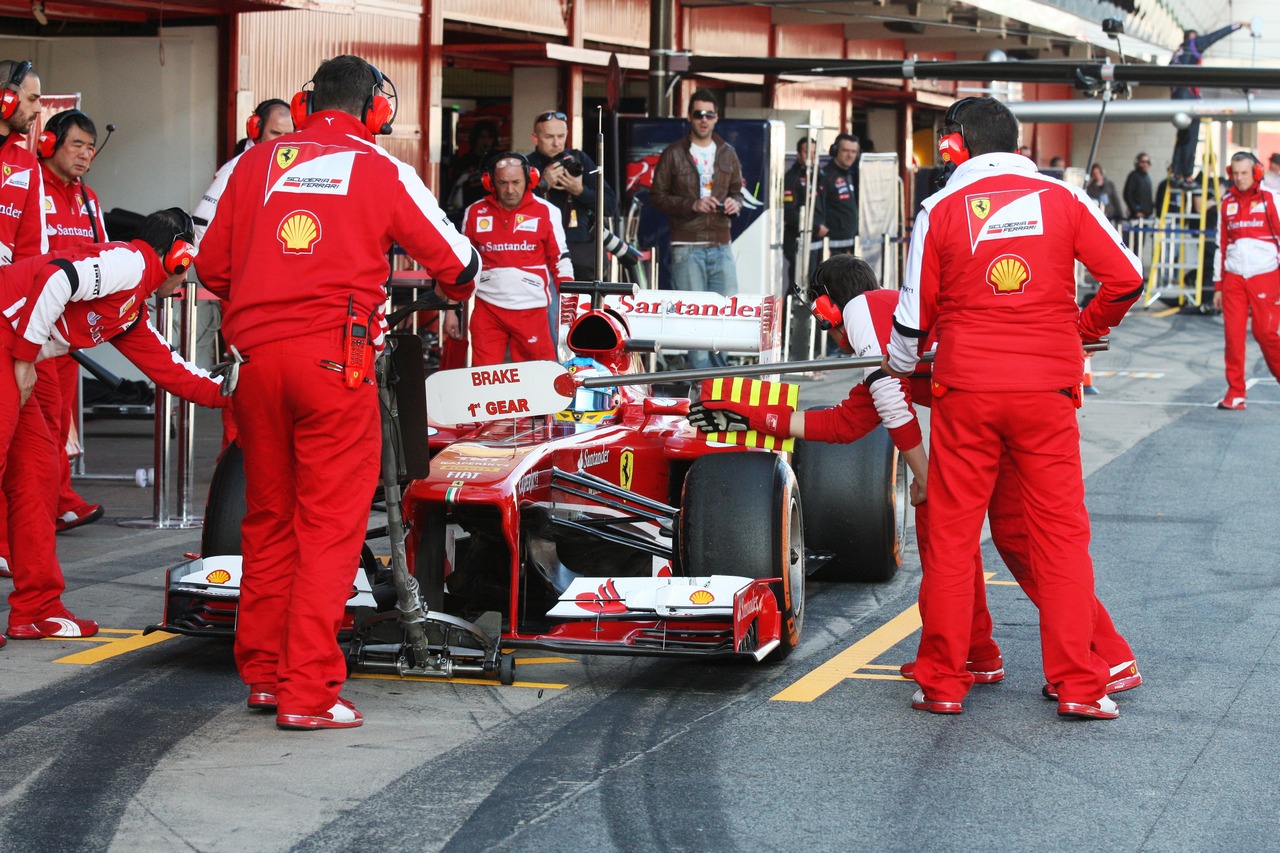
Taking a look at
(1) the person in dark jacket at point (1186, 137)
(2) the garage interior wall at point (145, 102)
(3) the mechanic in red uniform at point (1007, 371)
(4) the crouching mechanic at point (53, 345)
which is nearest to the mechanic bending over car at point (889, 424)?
(3) the mechanic in red uniform at point (1007, 371)

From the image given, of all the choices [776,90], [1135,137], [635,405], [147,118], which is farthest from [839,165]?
[1135,137]

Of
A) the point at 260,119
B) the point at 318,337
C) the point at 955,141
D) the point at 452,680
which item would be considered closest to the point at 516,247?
the point at 260,119

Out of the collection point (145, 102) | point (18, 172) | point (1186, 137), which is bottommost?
point (18, 172)

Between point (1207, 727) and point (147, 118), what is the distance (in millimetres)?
10034

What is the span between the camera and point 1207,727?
528cm

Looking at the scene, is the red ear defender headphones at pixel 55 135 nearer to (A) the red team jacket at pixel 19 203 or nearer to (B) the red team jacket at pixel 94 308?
(A) the red team jacket at pixel 19 203

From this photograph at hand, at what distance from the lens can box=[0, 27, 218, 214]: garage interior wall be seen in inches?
508

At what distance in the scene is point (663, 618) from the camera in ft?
18.2

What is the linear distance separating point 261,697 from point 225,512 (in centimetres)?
99

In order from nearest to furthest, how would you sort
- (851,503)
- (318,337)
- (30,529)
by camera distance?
(318,337)
(30,529)
(851,503)

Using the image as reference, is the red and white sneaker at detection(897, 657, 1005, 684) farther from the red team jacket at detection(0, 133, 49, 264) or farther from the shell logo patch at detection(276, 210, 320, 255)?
the red team jacket at detection(0, 133, 49, 264)

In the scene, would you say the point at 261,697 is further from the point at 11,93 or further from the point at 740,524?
the point at 11,93

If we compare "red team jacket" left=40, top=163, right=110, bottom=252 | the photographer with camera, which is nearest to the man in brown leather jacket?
the photographer with camera

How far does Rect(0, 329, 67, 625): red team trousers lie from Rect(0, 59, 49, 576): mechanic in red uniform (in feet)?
1.76
